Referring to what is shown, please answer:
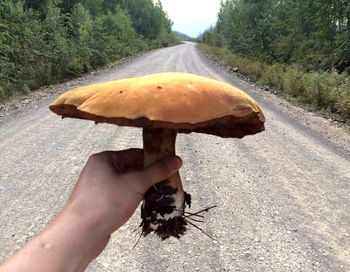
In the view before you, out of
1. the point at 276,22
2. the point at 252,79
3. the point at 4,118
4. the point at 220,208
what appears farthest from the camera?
the point at 276,22

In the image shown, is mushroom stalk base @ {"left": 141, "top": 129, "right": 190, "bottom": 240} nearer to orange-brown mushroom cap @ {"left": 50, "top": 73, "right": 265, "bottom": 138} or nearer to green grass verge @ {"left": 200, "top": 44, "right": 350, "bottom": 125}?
orange-brown mushroom cap @ {"left": 50, "top": 73, "right": 265, "bottom": 138}

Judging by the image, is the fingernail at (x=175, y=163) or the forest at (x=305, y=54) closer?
the fingernail at (x=175, y=163)

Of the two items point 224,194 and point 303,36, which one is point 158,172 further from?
point 303,36

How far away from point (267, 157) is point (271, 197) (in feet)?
5.03

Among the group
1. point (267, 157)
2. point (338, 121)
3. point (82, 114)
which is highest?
point (82, 114)

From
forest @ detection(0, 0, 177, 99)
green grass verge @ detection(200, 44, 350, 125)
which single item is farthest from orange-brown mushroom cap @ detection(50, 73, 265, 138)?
forest @ detection(0, 0, 177, 99)

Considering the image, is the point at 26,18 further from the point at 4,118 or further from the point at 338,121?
the point at 338,121

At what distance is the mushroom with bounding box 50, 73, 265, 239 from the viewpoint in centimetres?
98

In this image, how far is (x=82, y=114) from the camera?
111cm

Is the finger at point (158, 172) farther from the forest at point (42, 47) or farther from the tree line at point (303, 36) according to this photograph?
the tree line at point (303, 36)

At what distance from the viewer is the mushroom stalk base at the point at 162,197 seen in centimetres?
126

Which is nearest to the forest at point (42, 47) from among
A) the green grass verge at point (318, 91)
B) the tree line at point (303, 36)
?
the green grass verge at point (318, 91)

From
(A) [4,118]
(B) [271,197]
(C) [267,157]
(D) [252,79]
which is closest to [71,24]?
(D) [252,79]

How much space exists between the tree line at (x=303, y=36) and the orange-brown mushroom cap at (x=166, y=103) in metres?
15.2
